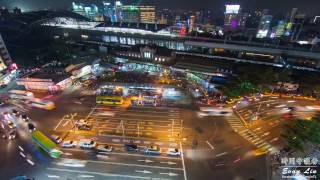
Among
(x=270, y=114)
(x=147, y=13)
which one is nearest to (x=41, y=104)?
(x=270, y=114)

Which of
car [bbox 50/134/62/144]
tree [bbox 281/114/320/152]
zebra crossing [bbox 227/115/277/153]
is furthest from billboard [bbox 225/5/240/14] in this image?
car [bbox 50/134/62/144]

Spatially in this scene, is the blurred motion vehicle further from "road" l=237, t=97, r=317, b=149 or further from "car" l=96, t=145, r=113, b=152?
"car" l=96, t=145, r=113, b=152

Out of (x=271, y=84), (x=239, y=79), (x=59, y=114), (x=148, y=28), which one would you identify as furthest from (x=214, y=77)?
(x=148, y=28)

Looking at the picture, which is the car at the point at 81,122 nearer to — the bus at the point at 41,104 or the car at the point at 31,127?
the car at the point at 31,127

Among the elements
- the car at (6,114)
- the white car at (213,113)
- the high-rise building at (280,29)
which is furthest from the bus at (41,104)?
the high-rise building at (280,29)

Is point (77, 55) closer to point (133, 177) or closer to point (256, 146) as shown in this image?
point (133, 177)

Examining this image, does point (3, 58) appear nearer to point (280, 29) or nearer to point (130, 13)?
point (130, 13)
